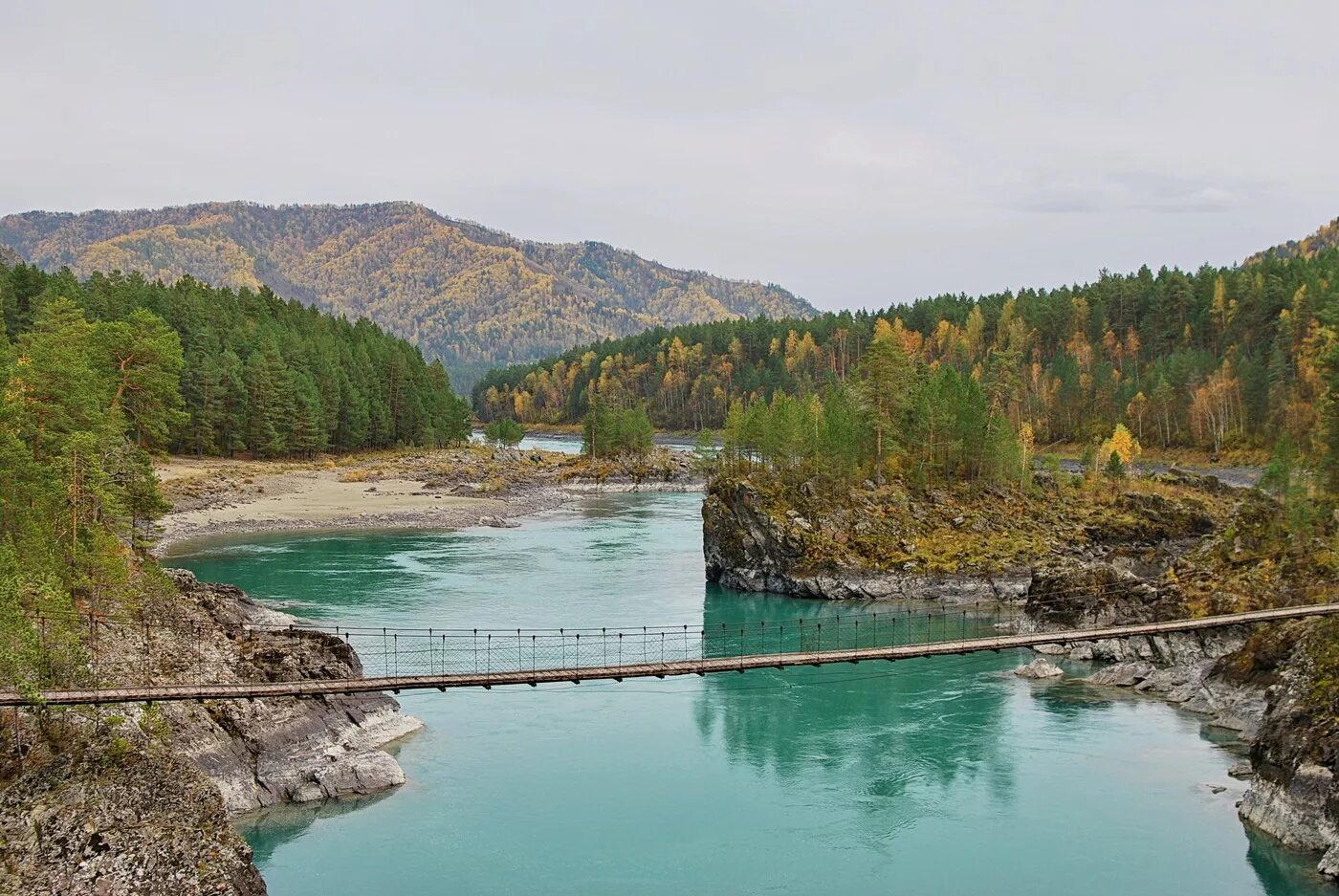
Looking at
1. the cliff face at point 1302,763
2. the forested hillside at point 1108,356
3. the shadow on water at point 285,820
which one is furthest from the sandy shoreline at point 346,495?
the cliff face at point 1302,763

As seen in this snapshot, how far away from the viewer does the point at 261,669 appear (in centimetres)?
3494

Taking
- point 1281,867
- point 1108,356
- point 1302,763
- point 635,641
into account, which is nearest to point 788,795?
point 1281,867

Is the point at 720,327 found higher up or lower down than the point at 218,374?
higher up

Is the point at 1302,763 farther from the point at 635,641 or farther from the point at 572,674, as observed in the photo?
the point at 635,641

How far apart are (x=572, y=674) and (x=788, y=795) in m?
9.06

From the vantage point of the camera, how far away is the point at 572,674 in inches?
1238

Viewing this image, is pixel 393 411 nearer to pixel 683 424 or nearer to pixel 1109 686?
pixel 683 424

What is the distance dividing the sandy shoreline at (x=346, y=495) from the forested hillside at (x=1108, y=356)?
26.4 m

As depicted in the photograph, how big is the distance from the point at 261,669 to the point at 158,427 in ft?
104

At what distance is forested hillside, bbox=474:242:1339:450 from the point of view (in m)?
97.8

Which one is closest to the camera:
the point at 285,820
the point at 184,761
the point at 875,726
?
the point at 184,761

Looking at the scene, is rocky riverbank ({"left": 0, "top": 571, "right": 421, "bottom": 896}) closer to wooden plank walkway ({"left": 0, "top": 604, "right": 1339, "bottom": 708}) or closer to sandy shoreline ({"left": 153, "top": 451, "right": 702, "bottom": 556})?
wooden plank walkway ({"left": 0, "top": 604, "right": 1339, "bottom": 708})

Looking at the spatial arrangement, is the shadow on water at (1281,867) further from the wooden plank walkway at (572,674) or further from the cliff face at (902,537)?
the cliff face at (902,537)

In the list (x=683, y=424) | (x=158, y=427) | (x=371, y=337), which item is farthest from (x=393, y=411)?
(x=158, y=427)
